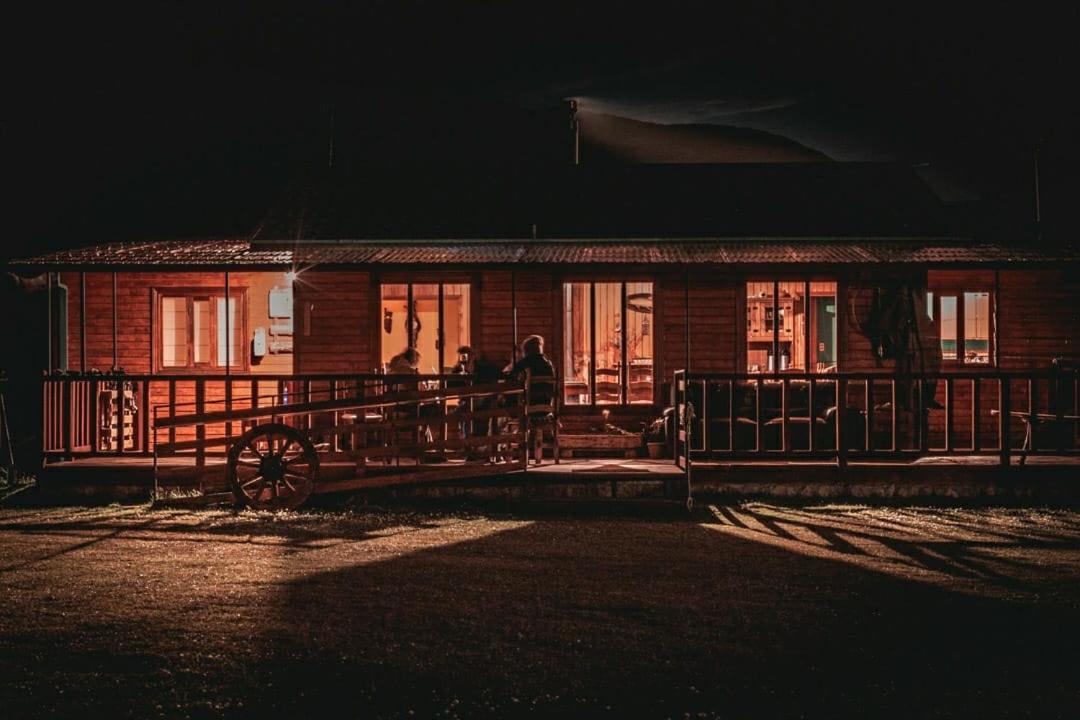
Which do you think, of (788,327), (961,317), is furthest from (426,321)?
(961,317)

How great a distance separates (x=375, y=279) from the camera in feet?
49.2

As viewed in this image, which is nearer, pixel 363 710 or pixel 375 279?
pixel 363 710

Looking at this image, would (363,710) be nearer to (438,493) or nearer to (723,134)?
(438,493)

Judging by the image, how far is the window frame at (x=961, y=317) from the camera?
16047mm

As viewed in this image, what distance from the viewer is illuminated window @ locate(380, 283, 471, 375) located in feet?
50.1

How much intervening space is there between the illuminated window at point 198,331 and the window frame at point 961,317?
10.5 meters

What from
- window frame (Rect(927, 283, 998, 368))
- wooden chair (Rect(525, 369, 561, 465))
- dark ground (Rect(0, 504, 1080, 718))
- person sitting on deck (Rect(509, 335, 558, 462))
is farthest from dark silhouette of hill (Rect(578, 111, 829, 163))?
dark ground (Rect(0, 504, 1080, 718))

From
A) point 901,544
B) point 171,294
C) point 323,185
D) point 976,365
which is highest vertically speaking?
point 323,185

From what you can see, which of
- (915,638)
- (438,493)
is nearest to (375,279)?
(438,493)

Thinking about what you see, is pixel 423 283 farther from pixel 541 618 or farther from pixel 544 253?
pixel 541 618

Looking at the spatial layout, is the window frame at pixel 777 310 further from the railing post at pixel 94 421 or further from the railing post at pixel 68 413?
the railing post at pixel 68 413

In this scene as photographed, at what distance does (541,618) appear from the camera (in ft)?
20.4

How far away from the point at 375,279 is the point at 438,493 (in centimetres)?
476

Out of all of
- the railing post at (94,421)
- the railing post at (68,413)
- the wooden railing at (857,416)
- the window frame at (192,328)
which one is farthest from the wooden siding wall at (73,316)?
the wooden railing at (857,416)
